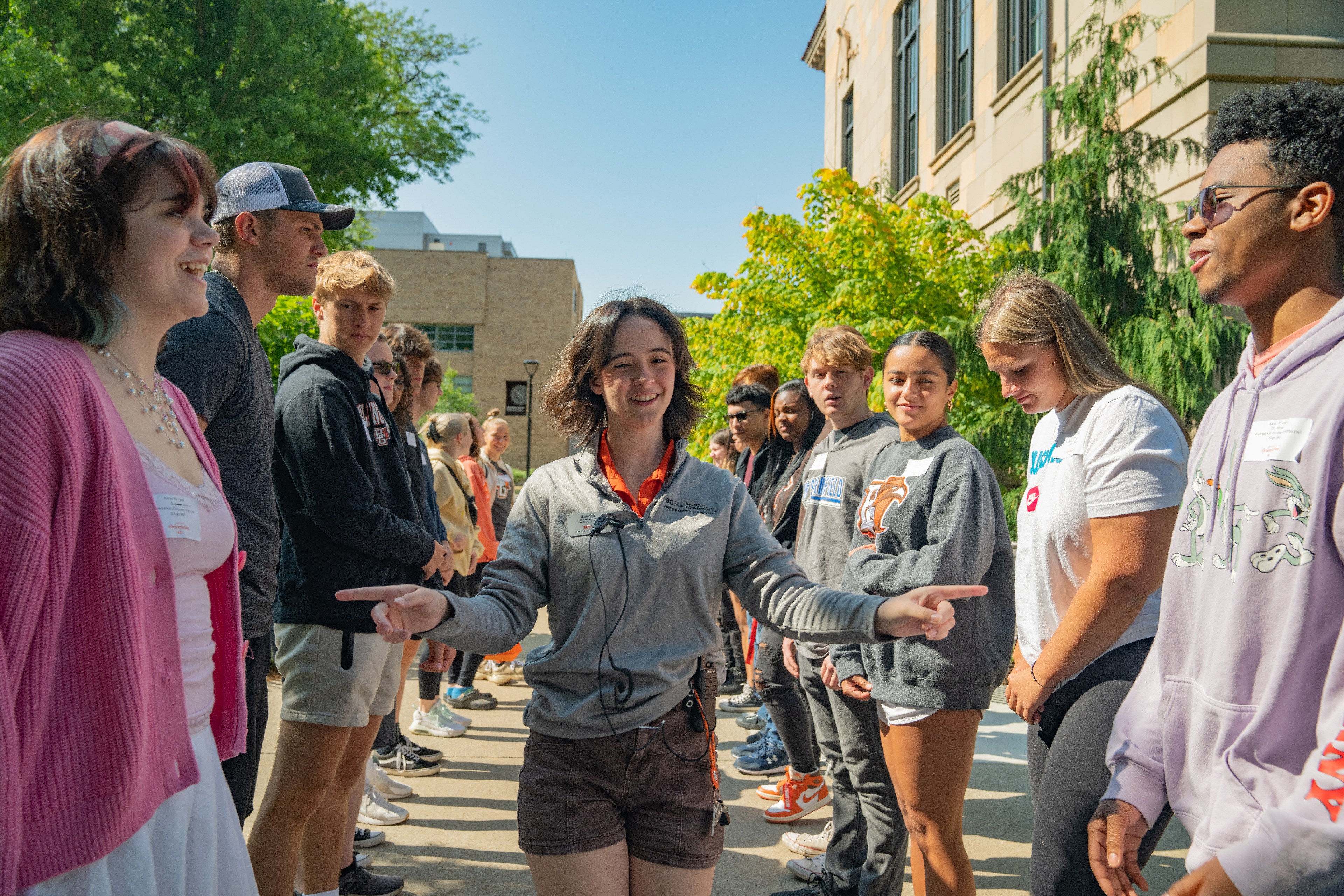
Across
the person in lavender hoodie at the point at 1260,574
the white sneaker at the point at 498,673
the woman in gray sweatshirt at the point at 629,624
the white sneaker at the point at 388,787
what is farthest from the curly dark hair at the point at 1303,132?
the white sneaker at the point at 498,673

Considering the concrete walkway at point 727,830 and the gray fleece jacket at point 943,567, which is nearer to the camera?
the gray fleece jacket at point 943,567

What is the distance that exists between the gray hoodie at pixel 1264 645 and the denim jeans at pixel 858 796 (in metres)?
1.76

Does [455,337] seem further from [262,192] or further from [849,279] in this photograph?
[262,192]

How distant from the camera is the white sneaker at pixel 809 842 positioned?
13.6ft

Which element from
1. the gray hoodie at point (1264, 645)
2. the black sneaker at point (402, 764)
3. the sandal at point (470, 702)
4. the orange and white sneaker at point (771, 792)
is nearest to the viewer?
the gray hoodie at point (1264, 645)

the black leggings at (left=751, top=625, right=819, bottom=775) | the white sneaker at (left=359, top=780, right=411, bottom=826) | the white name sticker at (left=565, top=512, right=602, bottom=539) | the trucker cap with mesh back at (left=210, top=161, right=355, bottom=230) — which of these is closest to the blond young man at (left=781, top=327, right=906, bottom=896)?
the black leggings at (left=751, top=625, right=819, bottom=775)

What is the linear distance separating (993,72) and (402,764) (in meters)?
16.0

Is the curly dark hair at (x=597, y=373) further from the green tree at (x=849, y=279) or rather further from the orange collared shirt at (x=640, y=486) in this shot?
the green tree at (x=849, y=279)

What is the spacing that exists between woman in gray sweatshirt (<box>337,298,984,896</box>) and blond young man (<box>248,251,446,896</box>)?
870mm

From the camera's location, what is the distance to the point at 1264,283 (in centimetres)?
166

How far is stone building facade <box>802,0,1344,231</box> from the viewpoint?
1016 centimetres

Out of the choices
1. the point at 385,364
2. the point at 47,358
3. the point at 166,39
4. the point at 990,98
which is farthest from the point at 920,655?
the point at 166,39

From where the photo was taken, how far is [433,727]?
6.18 meters

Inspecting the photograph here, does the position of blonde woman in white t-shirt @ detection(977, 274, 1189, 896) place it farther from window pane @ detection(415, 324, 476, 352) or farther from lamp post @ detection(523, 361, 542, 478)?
window pane @ detection(415, 324, 476, 352)
